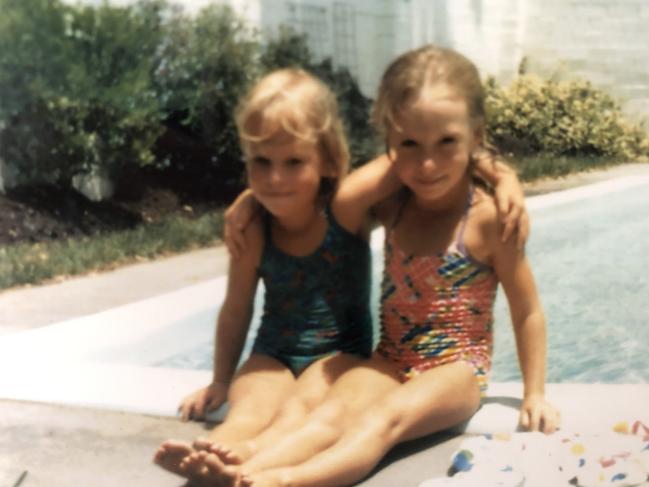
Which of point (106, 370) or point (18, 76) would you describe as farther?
point (18, 76)

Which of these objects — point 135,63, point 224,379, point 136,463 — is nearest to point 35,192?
point 135,63

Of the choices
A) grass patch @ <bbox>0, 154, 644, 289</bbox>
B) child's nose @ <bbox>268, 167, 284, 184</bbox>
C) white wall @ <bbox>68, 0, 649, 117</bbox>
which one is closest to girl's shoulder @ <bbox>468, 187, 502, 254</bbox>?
child's nose @ <bbox>268, 167, 284, 184</bbox>

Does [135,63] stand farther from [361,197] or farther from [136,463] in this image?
[136,463]

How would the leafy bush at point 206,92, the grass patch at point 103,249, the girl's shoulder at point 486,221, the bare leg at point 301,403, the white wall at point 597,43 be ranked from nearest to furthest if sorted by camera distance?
1. the bare leg at point 301,403
2. the girl's shoulder at point 486,221
3. the white wall at point 597,43
4. the grass patch at point 103,249
5. the leafy bush at point 206,92

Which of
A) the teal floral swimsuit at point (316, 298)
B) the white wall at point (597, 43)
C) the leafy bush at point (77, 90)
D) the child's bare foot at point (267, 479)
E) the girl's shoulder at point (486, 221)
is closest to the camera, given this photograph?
the child's bare foot at point (267, 479)

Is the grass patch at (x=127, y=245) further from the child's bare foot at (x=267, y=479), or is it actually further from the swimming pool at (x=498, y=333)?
the child's bare foot at (x=267, y=479)

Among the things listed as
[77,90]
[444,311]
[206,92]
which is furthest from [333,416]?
[206,92]

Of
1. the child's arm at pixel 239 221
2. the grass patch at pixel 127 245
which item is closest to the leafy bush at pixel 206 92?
the grass patch at pixel 127 245
